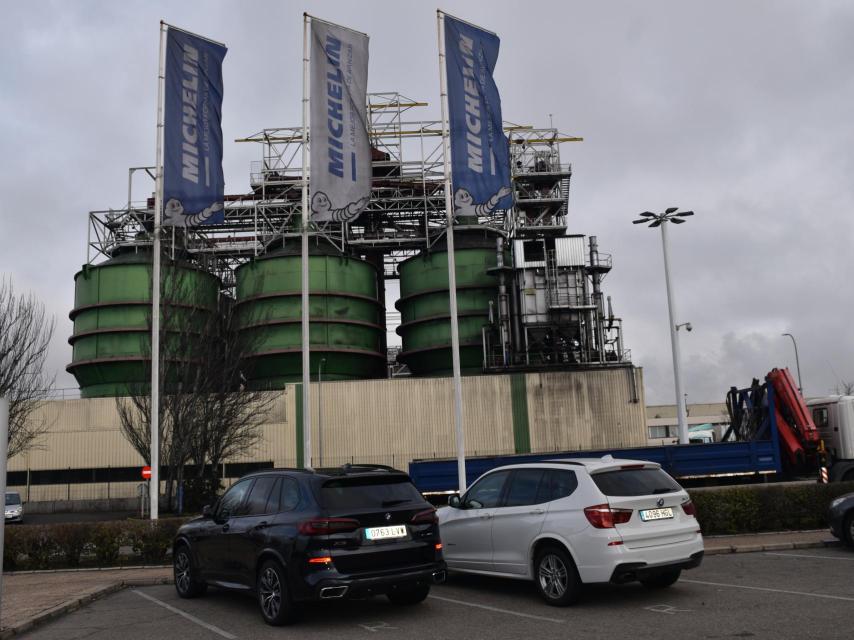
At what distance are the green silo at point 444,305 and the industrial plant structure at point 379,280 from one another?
9 cm

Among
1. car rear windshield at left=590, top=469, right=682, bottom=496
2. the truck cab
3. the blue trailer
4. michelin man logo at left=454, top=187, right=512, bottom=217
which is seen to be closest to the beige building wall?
the blue trailer

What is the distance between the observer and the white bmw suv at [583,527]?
28.1 ft

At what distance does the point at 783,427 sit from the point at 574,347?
1656 centimetres

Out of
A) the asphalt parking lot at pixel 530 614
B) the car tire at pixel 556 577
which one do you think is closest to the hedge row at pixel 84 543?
the asphalt parking lot at pixel 530 614

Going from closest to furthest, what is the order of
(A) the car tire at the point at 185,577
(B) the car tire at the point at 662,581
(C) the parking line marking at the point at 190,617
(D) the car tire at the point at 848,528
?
(C) the parking line marking at the point at 190,617 < (B) the car tire at the point at 662,581 < (A) the car tire at the point at 185,577 < (D) the car tire at the point at 848,528

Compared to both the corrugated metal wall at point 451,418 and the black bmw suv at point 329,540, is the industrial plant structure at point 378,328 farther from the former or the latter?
the black bmw suv at point 329,540

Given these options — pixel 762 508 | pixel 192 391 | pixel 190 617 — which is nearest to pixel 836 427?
pixel 762 508

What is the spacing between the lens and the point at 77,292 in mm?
45375

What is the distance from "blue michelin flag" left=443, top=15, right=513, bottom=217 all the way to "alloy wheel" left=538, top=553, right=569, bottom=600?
10.6 m

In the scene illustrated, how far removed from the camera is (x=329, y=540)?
8.12 meters

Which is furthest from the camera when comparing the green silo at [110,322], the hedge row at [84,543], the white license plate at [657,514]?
the green silo at [110,322]

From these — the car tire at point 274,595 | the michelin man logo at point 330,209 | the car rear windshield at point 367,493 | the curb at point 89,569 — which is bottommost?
the curb at point 89,569

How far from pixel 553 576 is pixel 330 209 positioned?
11398mm

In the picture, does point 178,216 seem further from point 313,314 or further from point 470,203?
point 313,314
